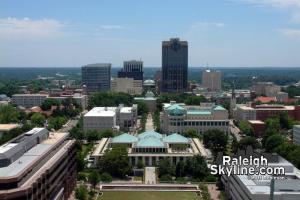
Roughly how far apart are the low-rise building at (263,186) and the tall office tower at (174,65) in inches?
4004

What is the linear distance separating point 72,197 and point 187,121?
132ft

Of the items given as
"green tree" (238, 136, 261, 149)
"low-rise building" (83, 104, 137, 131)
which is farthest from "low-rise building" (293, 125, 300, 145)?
"low-rise building" (83, 104, 137, 131)

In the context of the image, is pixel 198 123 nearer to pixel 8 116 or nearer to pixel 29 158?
pixel 8 116

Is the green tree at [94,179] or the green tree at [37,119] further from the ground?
the green tree at [37,119]

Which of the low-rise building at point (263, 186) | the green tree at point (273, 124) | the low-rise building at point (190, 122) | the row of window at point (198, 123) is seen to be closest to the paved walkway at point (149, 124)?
the low-rise building at point (190, 122)

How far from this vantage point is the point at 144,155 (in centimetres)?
6006

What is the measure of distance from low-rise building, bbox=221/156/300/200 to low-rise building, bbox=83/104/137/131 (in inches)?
1608

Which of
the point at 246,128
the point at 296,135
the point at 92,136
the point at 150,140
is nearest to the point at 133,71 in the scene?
the point at 246,128

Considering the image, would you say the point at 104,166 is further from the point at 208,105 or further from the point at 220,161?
the point at 208,105

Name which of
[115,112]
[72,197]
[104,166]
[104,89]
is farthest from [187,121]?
[104,89]

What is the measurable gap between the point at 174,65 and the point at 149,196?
102 meters

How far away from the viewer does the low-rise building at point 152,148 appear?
59875 millimetres

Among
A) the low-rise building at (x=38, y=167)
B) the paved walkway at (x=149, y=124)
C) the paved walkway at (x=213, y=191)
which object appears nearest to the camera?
the low-rise building at (x=38, y=167)

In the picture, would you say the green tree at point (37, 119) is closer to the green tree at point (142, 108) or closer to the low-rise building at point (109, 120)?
the low-rise building at point (109, 120)
